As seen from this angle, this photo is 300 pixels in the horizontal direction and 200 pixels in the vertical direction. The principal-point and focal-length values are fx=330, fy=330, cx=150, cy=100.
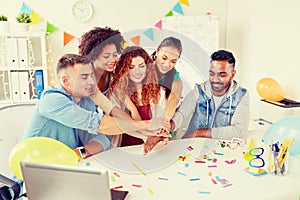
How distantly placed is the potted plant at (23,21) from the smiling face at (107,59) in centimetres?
158

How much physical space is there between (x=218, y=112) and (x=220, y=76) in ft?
0.78

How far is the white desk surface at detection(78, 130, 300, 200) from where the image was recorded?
4.27ft

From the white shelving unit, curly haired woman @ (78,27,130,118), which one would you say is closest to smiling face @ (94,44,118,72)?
curly haired woman @ (78,27,130,118)

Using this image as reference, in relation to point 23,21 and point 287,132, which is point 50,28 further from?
point 287,132

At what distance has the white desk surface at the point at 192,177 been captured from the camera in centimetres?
130

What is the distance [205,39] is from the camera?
3.57 m

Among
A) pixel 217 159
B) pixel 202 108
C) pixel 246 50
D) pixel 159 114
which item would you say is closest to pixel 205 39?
pixel 246 50

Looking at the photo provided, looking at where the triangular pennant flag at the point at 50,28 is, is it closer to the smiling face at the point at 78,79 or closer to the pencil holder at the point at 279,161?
the smiling face at the point at 78,79

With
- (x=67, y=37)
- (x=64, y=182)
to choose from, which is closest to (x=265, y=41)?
(x=67, y=37)

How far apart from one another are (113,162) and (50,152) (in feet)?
1.05

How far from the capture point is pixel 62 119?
1649 millimetres

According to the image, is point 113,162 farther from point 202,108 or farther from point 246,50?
point 246,50

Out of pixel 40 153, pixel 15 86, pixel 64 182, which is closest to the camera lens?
pixel 64 182

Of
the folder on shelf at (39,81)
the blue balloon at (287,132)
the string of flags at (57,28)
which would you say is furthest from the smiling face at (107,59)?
the folder on shelf at (39,81)
